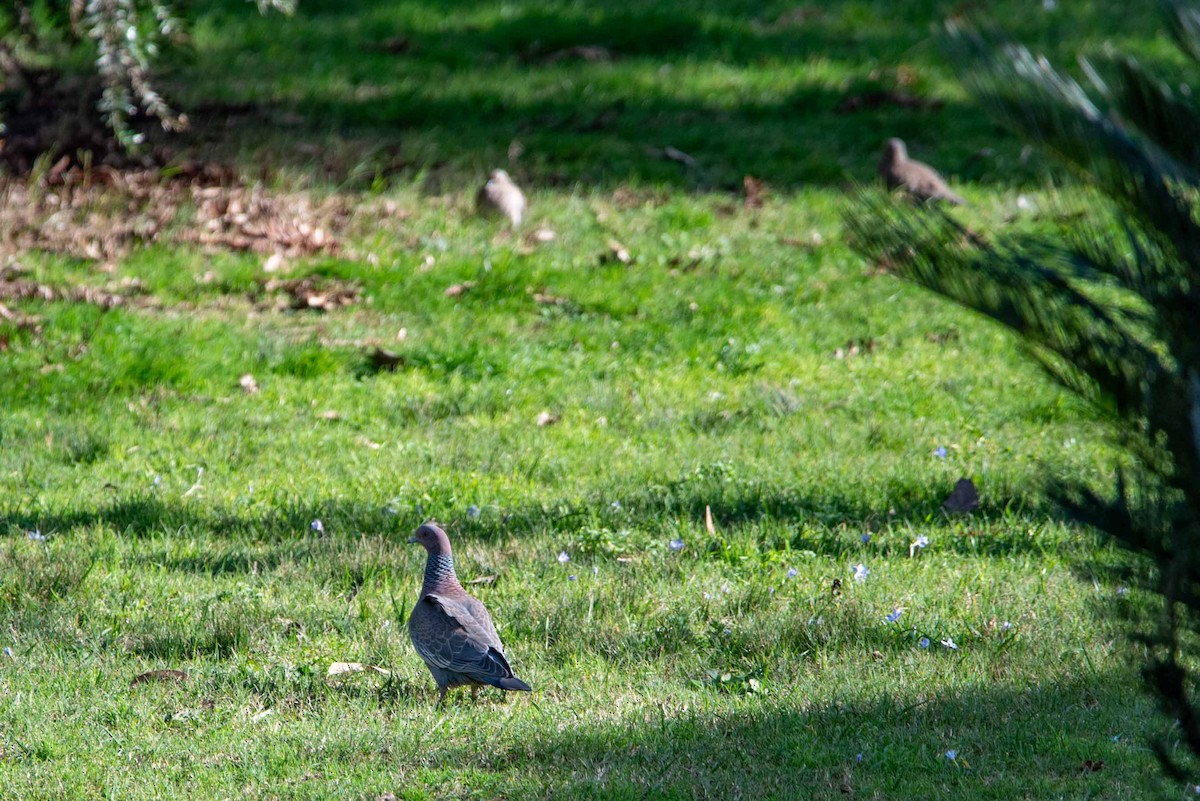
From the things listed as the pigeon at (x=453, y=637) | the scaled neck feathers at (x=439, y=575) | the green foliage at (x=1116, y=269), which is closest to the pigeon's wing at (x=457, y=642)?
the pigeon at (x=453, y=637)

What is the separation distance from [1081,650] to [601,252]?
636cm

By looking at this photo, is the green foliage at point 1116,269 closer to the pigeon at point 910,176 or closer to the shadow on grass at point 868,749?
the shadow on grass at point 868,749

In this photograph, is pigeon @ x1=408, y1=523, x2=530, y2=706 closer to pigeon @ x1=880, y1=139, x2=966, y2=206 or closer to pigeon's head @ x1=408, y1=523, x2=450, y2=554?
pigeon's head @ x1=408, y1=523, x2=450, y2=554

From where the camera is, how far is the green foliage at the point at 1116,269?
2367mm

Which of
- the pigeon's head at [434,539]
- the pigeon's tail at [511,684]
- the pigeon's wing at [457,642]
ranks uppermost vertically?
the pigeon's head at [434,539]

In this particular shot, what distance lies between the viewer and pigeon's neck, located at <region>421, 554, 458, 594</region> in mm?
5156

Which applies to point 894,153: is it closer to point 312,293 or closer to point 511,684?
point 312,293

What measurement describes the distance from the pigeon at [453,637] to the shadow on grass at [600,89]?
719 cm

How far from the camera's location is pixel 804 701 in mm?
4809

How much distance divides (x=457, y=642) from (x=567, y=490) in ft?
7.83

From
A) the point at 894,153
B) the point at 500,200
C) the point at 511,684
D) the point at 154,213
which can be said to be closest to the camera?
the point at 511,684

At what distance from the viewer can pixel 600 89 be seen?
14.6 m

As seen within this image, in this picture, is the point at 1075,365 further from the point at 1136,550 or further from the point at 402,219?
the point at 402,219

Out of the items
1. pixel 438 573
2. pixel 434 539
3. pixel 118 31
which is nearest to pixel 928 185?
pixel 118 31
